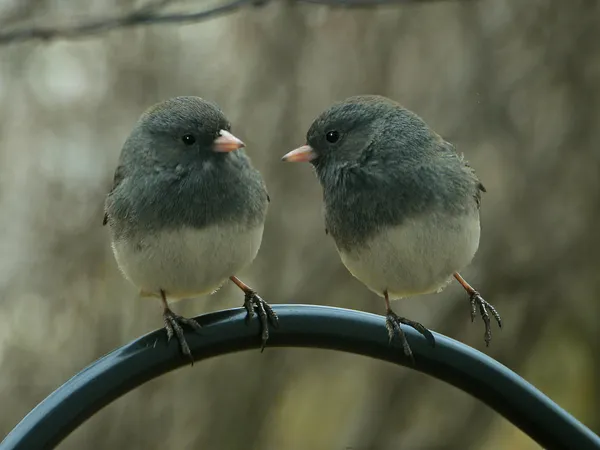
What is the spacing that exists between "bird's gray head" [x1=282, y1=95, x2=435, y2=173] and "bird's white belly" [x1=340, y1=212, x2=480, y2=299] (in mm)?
177

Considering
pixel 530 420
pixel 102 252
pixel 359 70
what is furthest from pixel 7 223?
pixel 530 420

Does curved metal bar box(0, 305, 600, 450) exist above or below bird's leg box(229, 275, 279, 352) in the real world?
below

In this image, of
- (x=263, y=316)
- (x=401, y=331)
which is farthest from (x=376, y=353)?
(x=263, y=316)

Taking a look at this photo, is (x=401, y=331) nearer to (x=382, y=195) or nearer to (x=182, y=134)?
(x=382, y=195)

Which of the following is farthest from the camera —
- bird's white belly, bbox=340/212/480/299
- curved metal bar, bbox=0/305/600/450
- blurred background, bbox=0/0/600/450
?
blurred background, bbox=0/0/600/450

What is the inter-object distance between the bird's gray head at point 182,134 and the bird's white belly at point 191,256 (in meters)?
0.16

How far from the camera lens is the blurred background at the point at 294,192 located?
390 centimetres

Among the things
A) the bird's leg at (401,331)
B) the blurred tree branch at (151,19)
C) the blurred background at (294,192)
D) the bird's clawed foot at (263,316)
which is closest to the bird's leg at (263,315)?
the bird's clawed foot at (263,316)

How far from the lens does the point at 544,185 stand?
173 inches

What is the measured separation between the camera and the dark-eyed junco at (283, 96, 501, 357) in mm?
1822

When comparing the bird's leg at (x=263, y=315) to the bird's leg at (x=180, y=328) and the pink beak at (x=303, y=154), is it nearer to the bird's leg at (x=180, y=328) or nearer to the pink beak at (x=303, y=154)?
the bird's leg at (x=180, y=328)

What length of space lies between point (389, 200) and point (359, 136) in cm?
17

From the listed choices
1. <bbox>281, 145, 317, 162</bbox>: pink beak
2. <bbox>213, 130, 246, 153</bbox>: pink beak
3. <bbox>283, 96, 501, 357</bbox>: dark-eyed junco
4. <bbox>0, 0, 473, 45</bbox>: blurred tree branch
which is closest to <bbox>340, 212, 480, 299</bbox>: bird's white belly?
<bbox>283, 96, 501, 357</bbox>: dark-eyed junco

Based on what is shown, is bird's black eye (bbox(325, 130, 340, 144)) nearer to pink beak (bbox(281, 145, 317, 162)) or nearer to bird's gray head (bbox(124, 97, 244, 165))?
pink beak (bbox(281, 145, 317, 162))
